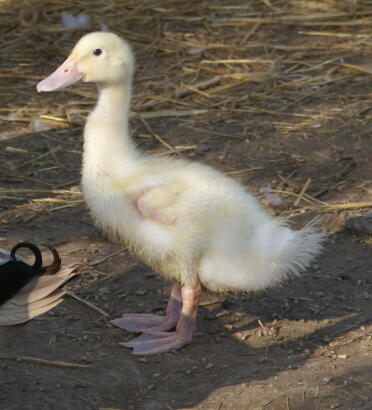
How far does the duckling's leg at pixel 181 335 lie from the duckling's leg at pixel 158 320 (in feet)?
0.35

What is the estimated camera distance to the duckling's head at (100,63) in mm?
4816

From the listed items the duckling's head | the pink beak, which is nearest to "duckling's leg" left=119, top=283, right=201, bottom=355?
the duckling's head

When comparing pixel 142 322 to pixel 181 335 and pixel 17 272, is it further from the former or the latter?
pixel 17 272

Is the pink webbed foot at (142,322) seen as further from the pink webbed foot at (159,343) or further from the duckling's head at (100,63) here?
the duckling's head at (100,63)

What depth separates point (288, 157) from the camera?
21.1ft

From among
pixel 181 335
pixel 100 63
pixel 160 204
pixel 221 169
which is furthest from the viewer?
pixel 221 169

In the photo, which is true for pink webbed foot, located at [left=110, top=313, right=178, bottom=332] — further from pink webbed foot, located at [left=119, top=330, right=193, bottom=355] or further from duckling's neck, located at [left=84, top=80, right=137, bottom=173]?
duckling's neck, located at [left=84, top=80, right=137, bottom=173]

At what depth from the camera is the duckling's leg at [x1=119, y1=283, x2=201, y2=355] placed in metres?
4.61

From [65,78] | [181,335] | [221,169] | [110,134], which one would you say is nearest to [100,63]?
→ [65,78]

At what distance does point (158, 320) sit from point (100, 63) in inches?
54.4

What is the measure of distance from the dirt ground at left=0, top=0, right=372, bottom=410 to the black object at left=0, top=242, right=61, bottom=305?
1.82 feet

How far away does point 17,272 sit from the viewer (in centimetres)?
400

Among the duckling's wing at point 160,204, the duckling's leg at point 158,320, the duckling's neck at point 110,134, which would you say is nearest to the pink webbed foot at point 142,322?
the duckling's leg at point 158,320

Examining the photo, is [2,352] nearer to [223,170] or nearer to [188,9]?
[223,170]
